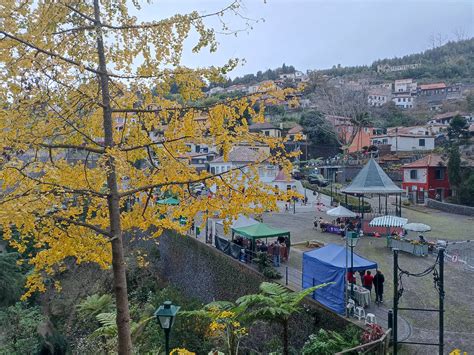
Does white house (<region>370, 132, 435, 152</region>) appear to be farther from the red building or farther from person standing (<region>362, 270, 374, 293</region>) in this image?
person standing (<region>362, 270, 374, 293</region>)

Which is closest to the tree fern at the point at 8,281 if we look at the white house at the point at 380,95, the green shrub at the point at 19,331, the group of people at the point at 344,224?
the green shrub at the point at 19,331

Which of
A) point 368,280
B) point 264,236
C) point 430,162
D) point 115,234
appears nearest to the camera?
point 115,234

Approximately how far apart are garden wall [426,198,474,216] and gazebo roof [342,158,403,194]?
34.8 feet

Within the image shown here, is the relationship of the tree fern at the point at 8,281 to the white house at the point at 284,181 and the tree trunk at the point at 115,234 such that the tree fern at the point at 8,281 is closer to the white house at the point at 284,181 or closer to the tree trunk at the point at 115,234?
the white house at the point at 284,181

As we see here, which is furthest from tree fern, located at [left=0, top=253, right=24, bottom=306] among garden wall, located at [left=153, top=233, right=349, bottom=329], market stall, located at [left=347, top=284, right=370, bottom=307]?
market stall, located at [left=347, top=284, right=370, bottom=307]

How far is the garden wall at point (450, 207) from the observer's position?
3153 cm

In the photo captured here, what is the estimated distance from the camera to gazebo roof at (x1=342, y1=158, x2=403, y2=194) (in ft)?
80.1

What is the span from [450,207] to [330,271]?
25.3 meters

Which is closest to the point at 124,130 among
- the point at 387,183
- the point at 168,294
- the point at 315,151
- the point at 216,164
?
the point at 168,294

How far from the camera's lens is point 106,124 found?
17.8 ft

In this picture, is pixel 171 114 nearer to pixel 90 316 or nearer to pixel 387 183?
pixel 90 316

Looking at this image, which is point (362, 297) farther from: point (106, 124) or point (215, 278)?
point (106, 124)

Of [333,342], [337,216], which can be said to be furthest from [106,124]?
[337,216]

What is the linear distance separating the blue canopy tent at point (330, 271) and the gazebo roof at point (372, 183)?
1242 centimetres
